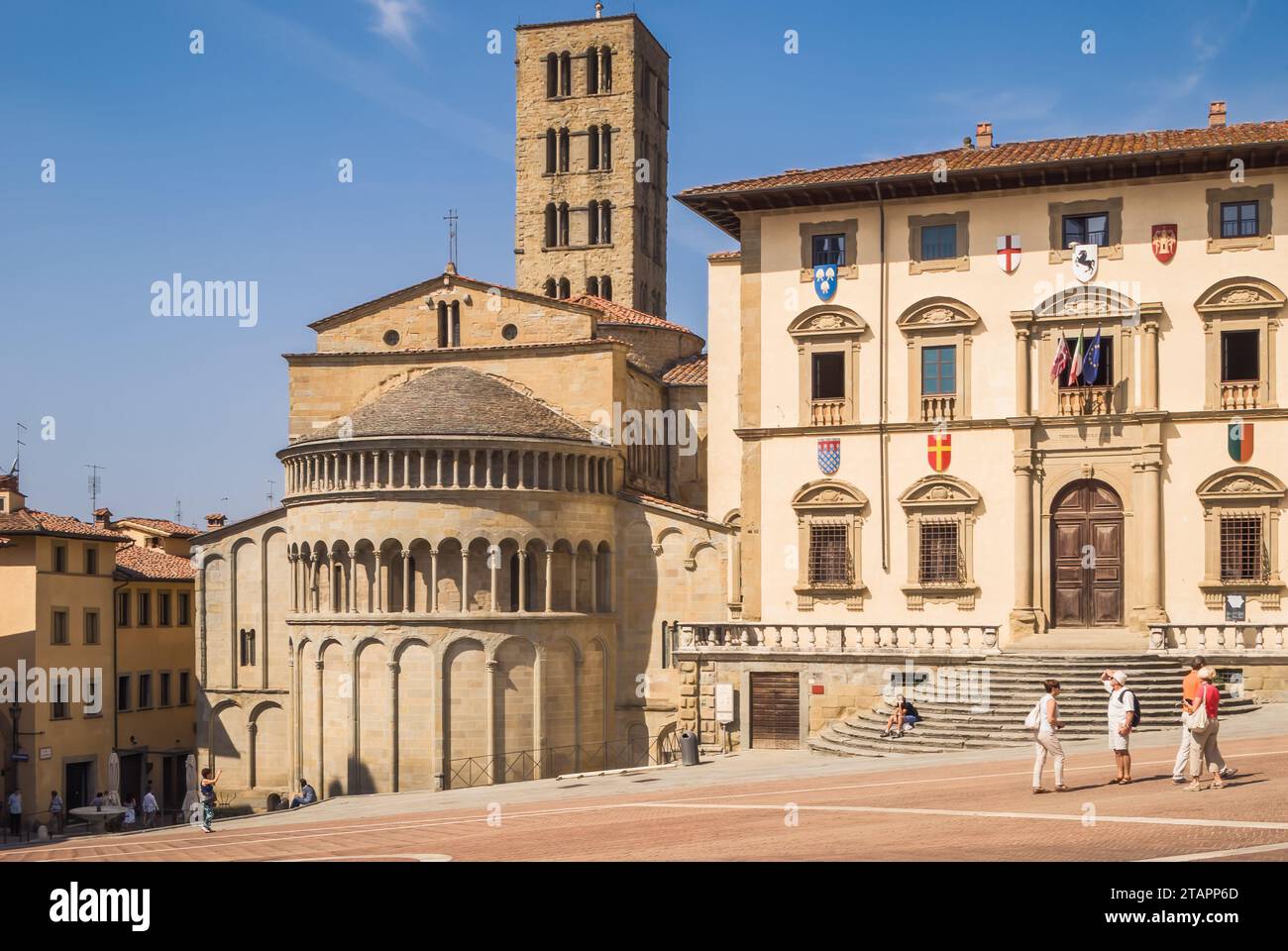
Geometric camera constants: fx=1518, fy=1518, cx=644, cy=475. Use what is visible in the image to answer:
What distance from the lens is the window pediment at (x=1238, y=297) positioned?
133 feet

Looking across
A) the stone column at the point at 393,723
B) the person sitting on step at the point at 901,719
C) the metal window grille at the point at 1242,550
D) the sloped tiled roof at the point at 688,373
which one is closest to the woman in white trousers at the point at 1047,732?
the person sitting on step at the point at 901,719

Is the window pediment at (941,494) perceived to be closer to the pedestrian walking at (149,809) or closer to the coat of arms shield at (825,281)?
the coat of arms shield at (825,281)

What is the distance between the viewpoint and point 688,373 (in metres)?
65.5

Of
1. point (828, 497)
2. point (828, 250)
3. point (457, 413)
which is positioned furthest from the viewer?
point (457, 413)

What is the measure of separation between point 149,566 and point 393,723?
23.7 m

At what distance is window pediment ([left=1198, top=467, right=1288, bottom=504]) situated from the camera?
1592 inches

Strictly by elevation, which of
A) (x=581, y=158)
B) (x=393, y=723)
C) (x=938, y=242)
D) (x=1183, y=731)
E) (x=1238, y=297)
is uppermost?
(x=581, y=158)

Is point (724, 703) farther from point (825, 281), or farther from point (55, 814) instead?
point (55, 814)

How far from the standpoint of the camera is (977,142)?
49.6 m

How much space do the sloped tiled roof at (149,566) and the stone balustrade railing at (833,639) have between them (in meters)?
32.9

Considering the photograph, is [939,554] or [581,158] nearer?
[939,554]

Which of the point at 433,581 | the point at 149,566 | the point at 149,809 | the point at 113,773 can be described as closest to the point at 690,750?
the point at 433,581

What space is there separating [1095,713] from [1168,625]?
442 centimetres
